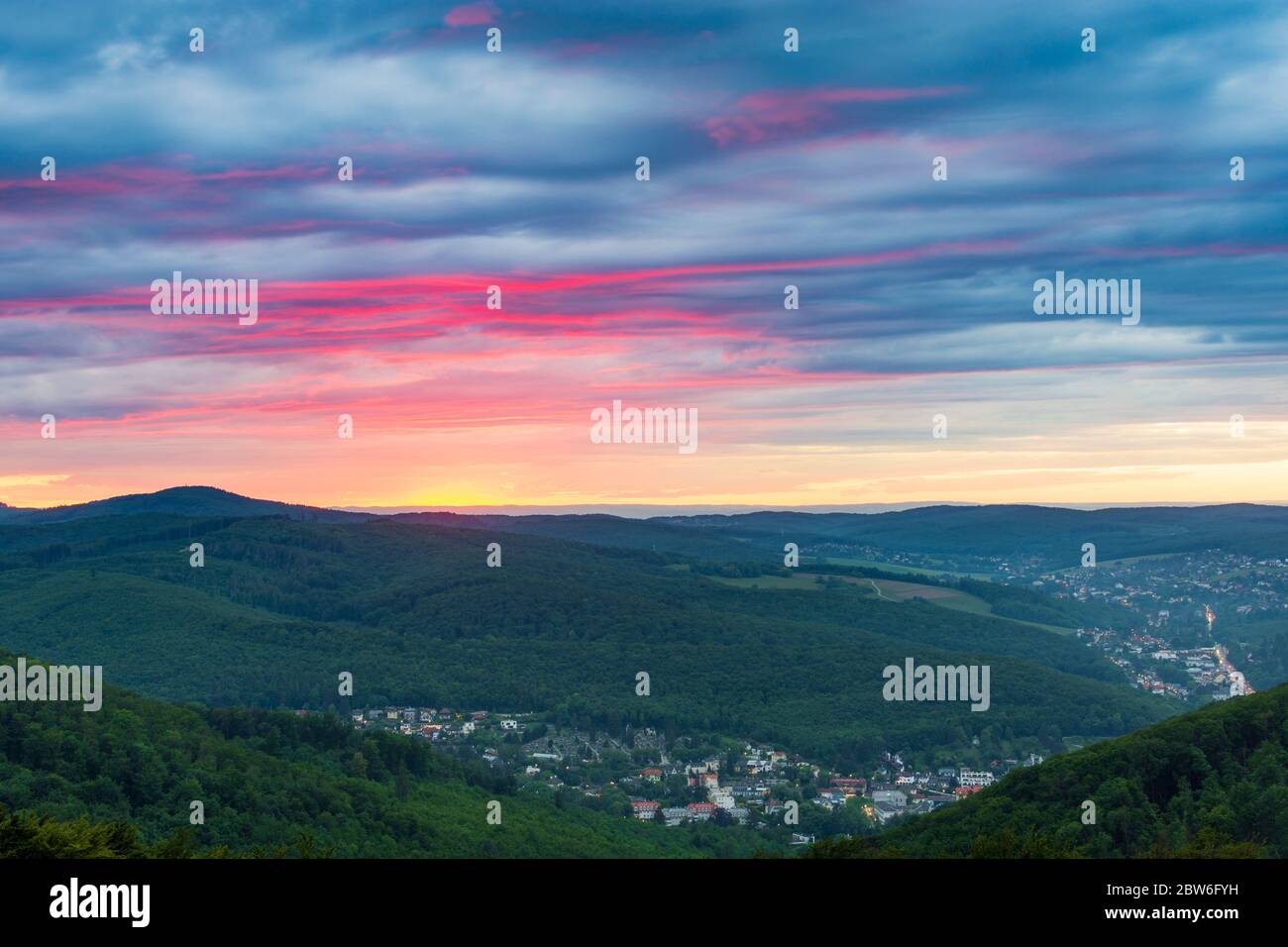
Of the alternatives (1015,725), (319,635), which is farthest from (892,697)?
(319,635)

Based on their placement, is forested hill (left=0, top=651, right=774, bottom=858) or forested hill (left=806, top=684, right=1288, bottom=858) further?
forested hill (left=0, top=651, right=774, bottom=858)

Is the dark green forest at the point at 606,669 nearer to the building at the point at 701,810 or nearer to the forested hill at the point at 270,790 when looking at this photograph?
the building at the point at 701,810

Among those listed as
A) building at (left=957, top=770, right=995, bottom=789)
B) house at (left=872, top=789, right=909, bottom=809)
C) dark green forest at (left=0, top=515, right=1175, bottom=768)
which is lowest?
building at (left=957, top=770, right=995, bottom=789)

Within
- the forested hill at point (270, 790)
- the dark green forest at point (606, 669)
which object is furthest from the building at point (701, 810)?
the dark green forest at point (606, 669)

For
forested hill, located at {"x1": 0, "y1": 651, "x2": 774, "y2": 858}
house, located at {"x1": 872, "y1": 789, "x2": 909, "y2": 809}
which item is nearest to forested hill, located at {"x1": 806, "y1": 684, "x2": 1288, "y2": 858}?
forested hill, located at {"x1": 0, "y1": 651, "x2": 774, "y2": 858}

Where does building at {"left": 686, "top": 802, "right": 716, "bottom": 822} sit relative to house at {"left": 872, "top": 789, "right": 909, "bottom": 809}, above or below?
above

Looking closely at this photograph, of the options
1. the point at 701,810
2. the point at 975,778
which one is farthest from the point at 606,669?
the point at 701,810

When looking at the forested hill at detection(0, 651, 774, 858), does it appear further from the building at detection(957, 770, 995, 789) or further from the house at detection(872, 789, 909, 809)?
the building at detection(957, 770, 995, 789)

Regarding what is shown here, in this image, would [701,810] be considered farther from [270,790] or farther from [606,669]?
[606,669]
